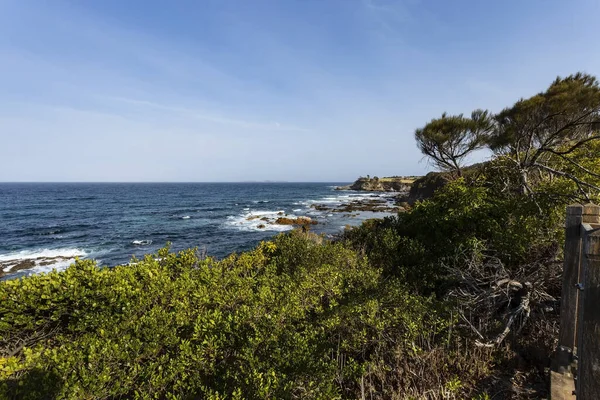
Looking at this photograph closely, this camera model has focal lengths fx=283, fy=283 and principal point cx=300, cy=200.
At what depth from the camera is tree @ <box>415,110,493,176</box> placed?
14297 millimetres

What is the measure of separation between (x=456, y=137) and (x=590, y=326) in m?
14.0

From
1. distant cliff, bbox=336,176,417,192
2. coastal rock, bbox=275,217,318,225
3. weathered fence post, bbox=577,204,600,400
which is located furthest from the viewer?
distant cliff, bbox=336,176,417,192

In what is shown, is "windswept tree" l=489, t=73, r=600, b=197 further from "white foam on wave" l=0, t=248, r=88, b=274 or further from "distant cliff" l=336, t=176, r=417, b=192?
"distant cliff" l=336, t=176, r=417, b=192

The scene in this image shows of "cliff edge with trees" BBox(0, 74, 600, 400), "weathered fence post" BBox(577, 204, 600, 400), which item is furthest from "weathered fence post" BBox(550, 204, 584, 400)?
"weathered fence post" BBox(577, 204, 600, 400)

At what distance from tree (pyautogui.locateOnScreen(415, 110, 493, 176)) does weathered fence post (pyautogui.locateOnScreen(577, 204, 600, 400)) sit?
13.0 metres

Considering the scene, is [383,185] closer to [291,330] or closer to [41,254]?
[41,254]

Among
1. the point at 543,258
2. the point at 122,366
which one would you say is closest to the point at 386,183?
the point at 543,258

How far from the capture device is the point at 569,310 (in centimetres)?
364

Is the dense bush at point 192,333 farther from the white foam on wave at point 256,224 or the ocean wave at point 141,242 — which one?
the white foam on wave at point 256,224

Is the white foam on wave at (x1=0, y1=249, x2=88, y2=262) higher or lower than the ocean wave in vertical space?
lower

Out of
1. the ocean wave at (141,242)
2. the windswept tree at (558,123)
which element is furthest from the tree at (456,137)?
the ocean wave at (141,242)

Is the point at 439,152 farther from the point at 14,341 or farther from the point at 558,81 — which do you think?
the point at 14,341

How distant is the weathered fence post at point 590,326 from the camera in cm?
229

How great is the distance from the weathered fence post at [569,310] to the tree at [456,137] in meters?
11.5
